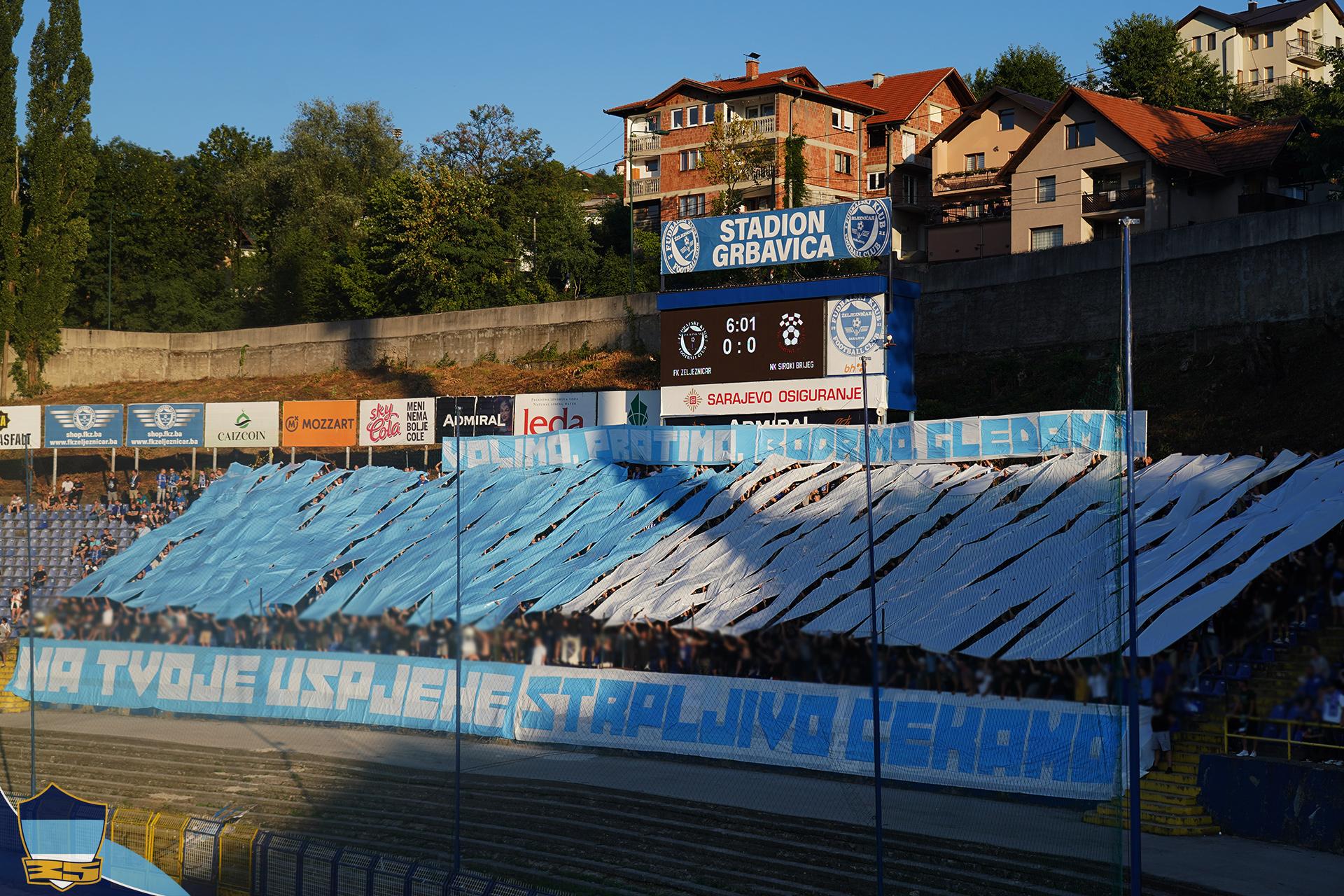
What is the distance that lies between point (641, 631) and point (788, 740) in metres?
3.89

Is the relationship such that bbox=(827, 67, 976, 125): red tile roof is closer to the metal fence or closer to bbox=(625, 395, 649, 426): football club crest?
bbox=(625, 395, 649, 426): football club crest

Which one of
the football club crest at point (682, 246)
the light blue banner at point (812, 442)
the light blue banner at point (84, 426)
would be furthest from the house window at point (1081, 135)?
the light blue banner at point (84, 426)

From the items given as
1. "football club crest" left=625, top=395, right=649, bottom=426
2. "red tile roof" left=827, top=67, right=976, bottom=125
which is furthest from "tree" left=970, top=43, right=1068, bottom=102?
"football club crest" left=625, top=395, right=649, bottom=426

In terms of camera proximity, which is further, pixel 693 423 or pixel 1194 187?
pixel 1194 187

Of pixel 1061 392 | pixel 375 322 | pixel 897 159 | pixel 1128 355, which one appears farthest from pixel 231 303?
pixel 1128 355

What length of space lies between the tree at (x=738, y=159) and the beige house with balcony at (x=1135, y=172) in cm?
1178

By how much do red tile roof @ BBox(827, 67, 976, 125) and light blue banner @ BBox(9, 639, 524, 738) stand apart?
153 feet

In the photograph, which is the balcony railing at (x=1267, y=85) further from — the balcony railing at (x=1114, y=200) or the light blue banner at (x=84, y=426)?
the light blue banner at (x=84, y=426)

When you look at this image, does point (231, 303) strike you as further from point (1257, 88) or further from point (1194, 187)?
point (1257, 88)

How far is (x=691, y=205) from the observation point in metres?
66.6

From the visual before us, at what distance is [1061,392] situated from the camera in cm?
3566

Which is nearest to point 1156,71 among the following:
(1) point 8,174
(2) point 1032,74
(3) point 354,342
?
(2) point 1032,74

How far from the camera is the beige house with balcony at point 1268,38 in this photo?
78.6 m

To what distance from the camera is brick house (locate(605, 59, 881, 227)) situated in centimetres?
6397
